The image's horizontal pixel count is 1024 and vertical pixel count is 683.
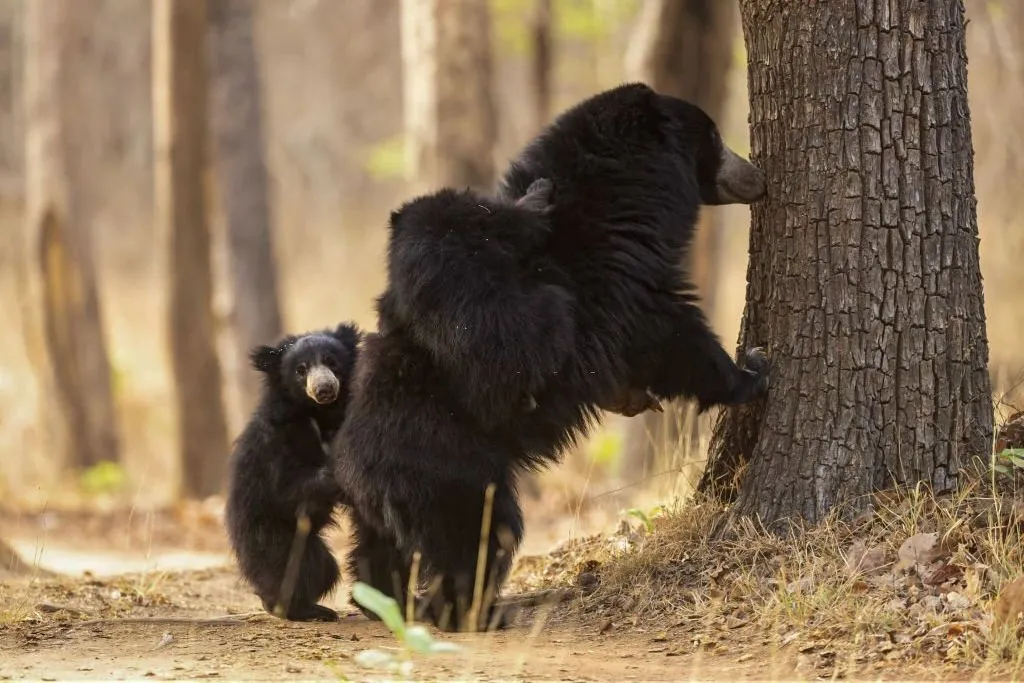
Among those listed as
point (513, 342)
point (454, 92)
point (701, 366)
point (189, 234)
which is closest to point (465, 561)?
point (513, 342)

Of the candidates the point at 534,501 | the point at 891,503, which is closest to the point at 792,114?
Result: the point at 891,503

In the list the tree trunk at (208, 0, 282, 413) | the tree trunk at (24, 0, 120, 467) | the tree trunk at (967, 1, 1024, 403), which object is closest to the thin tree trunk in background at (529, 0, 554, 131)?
the tree trunk at (208, 0, 282, 413)

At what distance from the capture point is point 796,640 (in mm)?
4320

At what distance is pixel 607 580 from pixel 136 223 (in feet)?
84.9

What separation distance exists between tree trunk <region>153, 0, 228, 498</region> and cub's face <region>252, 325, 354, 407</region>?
738 cm

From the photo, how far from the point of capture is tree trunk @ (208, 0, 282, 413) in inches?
526

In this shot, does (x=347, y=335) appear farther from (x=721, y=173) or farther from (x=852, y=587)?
(x=852, y=587)

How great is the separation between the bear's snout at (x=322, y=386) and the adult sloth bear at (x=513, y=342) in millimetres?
393

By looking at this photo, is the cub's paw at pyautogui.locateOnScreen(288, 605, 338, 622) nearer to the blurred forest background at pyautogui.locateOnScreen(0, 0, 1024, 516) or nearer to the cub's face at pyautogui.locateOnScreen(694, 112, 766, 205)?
the blurred forest background at pyautogui.locateOnScreen(0, 0, 1024, 516)

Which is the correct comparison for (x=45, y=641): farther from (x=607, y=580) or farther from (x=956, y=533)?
(x=956, y=533)

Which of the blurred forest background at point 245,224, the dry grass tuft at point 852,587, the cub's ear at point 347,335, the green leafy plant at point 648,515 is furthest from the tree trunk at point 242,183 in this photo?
the dry grass tuft at point 852,587

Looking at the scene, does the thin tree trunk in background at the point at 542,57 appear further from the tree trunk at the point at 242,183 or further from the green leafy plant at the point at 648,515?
the green leafy plant at the point at 648,515

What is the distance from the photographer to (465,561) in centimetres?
484

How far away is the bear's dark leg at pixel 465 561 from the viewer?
15.8 ft
